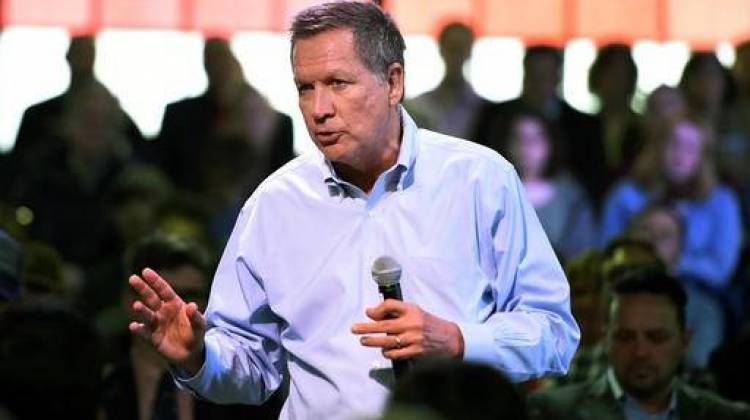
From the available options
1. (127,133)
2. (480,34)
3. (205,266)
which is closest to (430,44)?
(480,34)

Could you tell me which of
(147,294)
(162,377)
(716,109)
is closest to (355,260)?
(147,294)

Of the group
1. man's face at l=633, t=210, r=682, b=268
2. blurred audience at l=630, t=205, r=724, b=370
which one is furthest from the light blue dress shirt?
man's face at l=633, t=210, r=682, b=268

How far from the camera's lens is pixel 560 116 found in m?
11.0

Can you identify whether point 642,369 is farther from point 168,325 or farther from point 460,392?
point 460,392

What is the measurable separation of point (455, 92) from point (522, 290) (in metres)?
5.75

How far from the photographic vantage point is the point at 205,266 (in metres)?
7.92

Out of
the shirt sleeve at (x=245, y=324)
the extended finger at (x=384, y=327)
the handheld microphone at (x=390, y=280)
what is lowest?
the shirt sleeve at (x=245, y=324)

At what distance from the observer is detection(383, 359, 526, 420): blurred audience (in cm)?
385

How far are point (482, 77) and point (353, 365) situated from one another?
20.8ft

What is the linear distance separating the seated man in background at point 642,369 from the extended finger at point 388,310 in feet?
9.00

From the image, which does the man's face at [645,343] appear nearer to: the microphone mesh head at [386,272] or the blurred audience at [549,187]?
the blurred audience at [549,187]

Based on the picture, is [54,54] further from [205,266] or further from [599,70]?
[205,266]

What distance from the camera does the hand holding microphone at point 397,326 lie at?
4.74 metres

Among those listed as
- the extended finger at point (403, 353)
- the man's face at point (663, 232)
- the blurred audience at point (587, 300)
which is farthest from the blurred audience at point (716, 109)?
the extended finger at point (403, 353)
